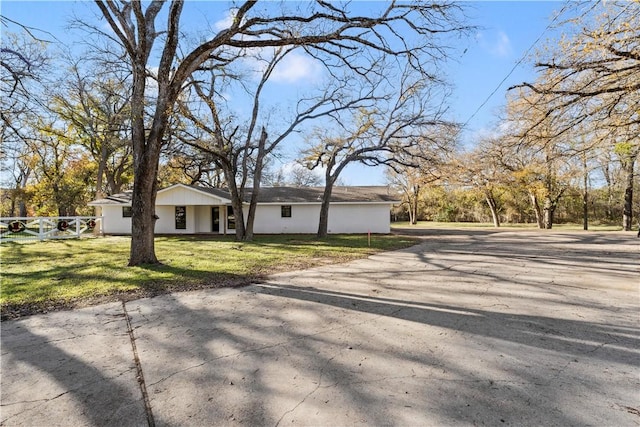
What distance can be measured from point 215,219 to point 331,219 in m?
8.53

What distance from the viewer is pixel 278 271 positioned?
8.37 meters

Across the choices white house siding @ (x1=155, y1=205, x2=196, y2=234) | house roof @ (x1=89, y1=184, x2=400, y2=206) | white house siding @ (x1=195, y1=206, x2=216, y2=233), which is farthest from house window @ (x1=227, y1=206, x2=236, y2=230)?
white house siding @ (x1=155, y1=205, x2=196, y2=234)

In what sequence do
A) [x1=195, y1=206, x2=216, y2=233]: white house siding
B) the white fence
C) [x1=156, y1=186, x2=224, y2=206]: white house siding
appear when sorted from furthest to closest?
[x1=195, y1=206, x2=216, y2=233]: white house siding, [x1=156, y1=186, x2=224, y2=206]: white house siding, the white fence

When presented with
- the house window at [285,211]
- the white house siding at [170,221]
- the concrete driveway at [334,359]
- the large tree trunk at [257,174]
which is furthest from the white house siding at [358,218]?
the concrete driveway at [334,359]

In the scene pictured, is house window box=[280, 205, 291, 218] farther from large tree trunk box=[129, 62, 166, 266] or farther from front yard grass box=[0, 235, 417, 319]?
large tree trunk box=[129, 62, 166, 266]

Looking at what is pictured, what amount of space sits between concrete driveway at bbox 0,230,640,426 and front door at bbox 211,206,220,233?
18021 mm

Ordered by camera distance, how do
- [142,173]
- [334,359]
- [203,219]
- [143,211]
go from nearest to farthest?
1. [334,359]
2. [142,173]
3. [143,211]
4. [203,219]

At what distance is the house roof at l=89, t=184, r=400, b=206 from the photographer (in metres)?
22.2

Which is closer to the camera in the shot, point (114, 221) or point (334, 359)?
point (334, 359)

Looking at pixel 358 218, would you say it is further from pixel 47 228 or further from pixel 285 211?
pixel 47 228

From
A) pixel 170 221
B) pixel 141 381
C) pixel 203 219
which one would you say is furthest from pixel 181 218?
pixel 141 381

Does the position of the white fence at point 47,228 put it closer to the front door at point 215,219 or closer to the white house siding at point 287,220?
the front door at point 215,219

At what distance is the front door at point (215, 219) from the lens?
2336 cm

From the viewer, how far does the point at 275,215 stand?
23.2m
